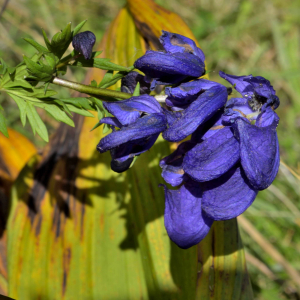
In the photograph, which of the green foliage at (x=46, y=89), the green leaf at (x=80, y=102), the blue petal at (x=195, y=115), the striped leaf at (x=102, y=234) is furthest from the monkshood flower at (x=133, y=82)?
the striped leaf at (x=102, y=234)

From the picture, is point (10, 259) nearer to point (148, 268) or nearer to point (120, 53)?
point (148, 268)

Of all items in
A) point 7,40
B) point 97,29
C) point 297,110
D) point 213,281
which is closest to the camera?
point 213,281

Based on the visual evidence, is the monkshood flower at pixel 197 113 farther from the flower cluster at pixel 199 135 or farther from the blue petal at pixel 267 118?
the blue petal at pixel 267 118

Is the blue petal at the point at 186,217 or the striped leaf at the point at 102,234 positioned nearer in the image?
the blue petal at the point at 186,217

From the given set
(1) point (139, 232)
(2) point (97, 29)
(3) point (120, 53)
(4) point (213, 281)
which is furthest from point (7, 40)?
(4) point (213, 281)

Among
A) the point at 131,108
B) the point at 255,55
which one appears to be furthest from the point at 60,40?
the point at 255,55

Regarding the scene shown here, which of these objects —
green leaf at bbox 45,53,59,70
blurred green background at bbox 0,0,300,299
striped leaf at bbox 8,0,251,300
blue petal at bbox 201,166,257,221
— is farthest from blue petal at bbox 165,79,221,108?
blurred green background at bbox 0,0,300,299
